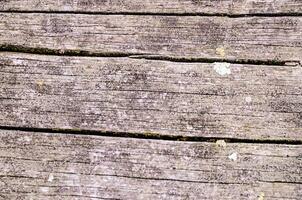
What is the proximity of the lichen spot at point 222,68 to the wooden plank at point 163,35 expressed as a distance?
0.14 feet

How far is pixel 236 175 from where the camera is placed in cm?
220

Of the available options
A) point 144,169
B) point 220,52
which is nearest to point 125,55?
point 220,52

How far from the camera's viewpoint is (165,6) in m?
2.51

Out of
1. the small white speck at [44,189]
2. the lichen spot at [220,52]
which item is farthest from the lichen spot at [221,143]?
the small white speck at [44,189]

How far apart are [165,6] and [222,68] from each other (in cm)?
45

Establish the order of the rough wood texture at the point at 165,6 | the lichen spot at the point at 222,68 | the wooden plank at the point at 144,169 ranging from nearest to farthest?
the wooden plank at the point at 144,169 < the lichen spot at the point at 222,68 < the rough wood texture at the point at 165,6

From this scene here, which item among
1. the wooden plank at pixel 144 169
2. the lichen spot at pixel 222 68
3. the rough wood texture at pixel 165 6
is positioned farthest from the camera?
the rough wood texture at pixel 165 6

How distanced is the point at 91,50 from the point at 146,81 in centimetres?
33

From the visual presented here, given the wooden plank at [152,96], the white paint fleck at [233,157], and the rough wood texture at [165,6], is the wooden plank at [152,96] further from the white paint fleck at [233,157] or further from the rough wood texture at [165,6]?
the rough wood texture at [165,6]

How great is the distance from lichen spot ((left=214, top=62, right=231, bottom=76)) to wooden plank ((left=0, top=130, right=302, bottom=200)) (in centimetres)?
35

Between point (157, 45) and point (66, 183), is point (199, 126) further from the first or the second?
point (66, 183)

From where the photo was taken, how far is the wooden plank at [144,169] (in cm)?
219

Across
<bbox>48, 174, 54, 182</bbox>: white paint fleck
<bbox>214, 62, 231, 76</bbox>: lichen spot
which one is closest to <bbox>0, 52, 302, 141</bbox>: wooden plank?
<bbox>214, 62, 231, 76</bbox>: lichen spot

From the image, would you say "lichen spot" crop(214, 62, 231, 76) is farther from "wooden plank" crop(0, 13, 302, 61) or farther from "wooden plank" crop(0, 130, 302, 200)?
"wooden plank" crop(0, 130, 302, 200)
